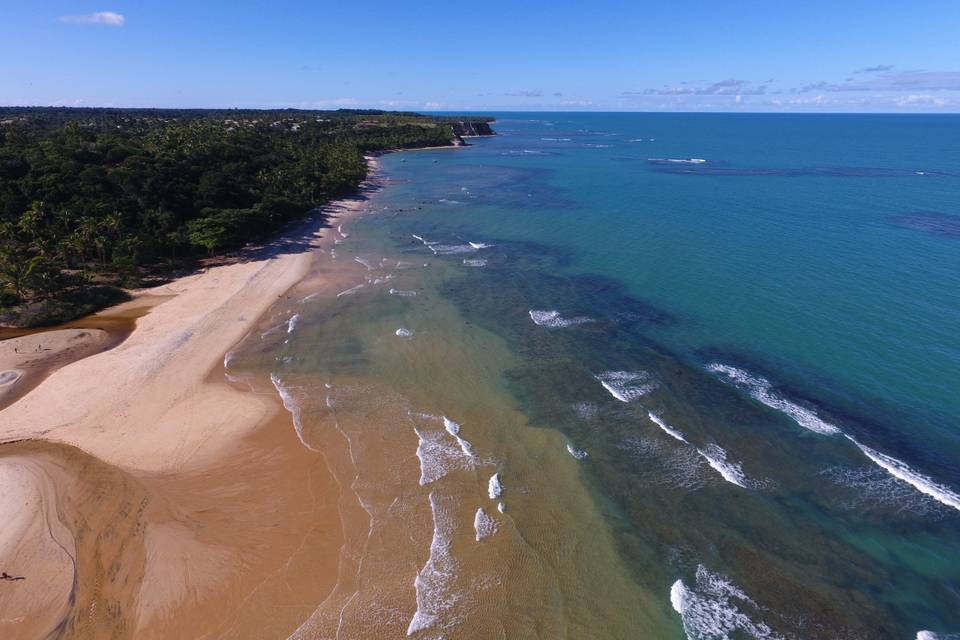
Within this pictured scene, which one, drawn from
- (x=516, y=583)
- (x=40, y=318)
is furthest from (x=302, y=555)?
(x=40, y=318)

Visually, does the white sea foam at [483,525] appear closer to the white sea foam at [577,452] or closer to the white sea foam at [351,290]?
the white sea foam at [577,452]

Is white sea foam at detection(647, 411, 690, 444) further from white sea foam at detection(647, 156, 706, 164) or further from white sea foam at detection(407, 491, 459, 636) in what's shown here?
white sea foam at detection(647, 156, 706, 164)

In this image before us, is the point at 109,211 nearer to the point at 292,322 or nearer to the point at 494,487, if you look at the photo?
the point at 292,322

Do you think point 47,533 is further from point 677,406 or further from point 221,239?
point 221,239

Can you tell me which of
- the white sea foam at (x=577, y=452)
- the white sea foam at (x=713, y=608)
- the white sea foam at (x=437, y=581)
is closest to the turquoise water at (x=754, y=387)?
the white sea foam at (x=713, y=608)

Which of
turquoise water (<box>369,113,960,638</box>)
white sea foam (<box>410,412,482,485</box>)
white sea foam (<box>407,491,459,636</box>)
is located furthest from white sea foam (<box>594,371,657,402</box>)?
white sea foam (<box>407,491,459,636</box>)
